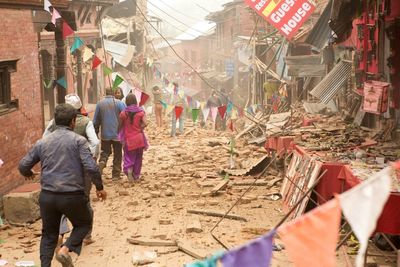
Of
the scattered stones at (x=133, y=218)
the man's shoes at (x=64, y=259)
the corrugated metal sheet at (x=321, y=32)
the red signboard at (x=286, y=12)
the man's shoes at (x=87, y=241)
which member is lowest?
the scattered stones at (x=133, y=218)

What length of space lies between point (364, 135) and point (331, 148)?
1.81m

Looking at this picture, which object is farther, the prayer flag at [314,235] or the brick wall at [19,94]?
the brick wall at [19,94]

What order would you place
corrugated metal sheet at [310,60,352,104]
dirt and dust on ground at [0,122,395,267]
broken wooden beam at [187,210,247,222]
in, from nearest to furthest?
1. dirt and dust on ground at [0,122,395,267]
2. broken wooden beam at [187,210,247,222]
3. corrugated metal sheet at [310,60,352,104]

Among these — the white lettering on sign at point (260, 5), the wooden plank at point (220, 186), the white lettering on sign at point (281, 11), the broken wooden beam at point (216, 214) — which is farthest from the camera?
the white lettering on sign at point (260, 5)

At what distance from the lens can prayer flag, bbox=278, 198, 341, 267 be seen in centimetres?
329

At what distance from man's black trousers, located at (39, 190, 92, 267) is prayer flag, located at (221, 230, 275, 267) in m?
3.58

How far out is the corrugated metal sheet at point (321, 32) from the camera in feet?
51.9

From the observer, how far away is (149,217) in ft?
33.3

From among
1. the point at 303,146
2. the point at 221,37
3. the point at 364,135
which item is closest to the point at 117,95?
the point at 303,146

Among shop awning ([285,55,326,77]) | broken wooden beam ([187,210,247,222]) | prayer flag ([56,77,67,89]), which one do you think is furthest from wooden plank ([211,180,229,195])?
shop awning ([285,55,326,77])

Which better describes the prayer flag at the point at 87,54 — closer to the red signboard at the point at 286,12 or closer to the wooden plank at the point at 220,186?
the red signboard at the point at 286,12

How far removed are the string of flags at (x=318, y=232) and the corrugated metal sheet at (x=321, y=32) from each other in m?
13.0

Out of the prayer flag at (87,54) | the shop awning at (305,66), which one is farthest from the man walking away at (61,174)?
the shop awning at (305,66)

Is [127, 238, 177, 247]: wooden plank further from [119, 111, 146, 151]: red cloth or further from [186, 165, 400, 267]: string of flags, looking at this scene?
[186, 165, 400, 267]: string of flags
